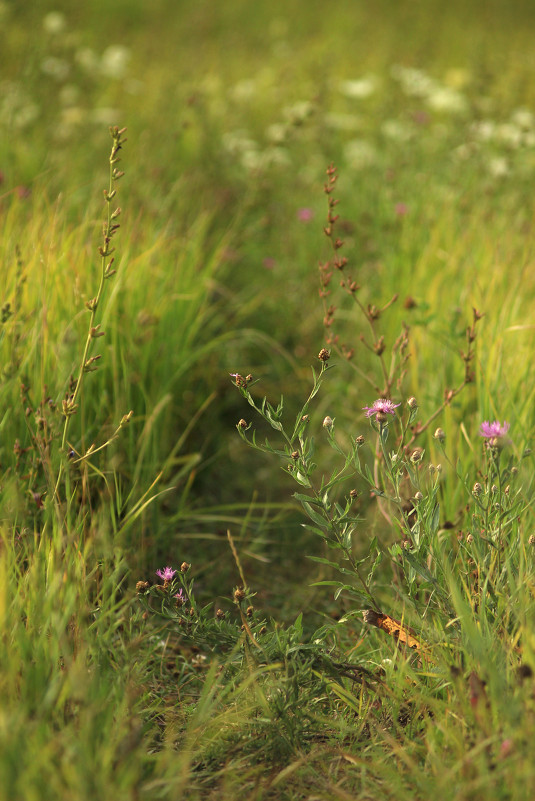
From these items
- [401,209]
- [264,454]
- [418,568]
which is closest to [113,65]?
[401,209]

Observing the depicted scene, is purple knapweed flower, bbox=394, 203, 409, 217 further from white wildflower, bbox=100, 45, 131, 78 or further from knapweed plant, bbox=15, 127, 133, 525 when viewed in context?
white wildflower, bbox=100, 45, 131, 78

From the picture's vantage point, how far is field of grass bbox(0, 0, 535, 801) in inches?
49.8

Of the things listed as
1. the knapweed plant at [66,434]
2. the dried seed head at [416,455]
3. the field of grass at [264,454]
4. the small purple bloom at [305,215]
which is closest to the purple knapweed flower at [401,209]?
the field of grass at [264,454]

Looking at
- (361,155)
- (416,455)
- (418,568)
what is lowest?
(361,155)

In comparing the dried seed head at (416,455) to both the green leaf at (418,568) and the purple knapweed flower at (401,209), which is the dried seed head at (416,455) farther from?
the purple knapweed flower at (401,209)

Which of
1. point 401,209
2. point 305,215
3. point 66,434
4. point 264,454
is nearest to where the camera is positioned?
point 66,434

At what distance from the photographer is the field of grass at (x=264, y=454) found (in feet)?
4.15

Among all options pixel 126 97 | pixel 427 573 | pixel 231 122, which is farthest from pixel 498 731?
pixel 126 97

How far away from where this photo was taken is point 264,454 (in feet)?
8.71

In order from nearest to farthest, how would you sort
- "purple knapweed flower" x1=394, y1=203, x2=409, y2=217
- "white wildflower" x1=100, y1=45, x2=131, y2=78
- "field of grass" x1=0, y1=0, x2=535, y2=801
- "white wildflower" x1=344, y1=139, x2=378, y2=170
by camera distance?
"field of grass" x1=0, y1=0, x2=535, y2=801, "purple knapweed flower" x1=394, y1=203, x2=409, y2=217, "white wildflower" x1=344, y1=139, x2=378, y2=170, "white wildflower" x1=100, y1=45, x2=131, y2=78

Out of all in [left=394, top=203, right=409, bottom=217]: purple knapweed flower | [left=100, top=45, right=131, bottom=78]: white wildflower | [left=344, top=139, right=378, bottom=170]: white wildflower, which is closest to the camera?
[left=394, top=203, right=409, bottom=217]: purple knapweed flower

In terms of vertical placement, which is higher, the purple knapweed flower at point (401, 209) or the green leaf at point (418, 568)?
the green leaf at point (418, 568)

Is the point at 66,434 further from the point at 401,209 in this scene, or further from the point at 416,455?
the point at 401,209

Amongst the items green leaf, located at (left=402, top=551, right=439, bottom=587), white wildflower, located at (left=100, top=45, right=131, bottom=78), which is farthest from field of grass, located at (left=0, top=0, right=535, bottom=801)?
white wildflower, located at (left=100, top=45, right=131, bottom=78)
